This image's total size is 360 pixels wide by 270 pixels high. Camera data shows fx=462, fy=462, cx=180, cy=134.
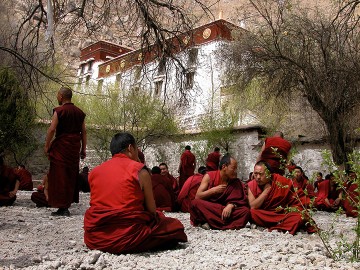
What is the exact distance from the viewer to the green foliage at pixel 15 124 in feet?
45.2

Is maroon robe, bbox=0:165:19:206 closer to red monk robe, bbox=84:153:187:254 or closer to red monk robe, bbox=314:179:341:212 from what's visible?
red monk robe, bbox=84:153:187:254

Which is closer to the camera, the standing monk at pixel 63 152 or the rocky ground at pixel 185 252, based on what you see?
the rocky ground at pixel 185 252

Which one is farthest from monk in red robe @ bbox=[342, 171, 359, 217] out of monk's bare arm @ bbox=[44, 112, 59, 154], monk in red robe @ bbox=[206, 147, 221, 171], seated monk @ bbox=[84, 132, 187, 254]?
monk's bare arm @ bbox=[44, 112, 59, 154]

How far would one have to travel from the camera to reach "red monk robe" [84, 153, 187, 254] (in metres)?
3.51

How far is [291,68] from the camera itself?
10.3 m

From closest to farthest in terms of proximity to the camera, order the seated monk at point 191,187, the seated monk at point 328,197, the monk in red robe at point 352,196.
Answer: the monk in red robe at point 352,196
the seated monk at point 191,187
the seated monk at point 328,197

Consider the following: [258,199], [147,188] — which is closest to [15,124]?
[258,199]

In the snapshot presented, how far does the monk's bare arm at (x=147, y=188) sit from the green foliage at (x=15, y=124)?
393 inches

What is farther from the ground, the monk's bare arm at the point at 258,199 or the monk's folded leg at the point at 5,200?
the monk's bare arm at the point at 258,199

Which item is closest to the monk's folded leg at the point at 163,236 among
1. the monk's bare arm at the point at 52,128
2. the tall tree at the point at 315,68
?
the monk's bare arm at the point at 52,128

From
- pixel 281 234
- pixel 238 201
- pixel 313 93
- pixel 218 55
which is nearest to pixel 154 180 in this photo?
pixel 238 201

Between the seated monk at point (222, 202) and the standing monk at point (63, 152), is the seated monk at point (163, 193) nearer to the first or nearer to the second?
the standing monk at point (63, 152)

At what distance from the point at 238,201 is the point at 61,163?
7.37 ft

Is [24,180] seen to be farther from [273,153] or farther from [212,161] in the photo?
[273,153]
